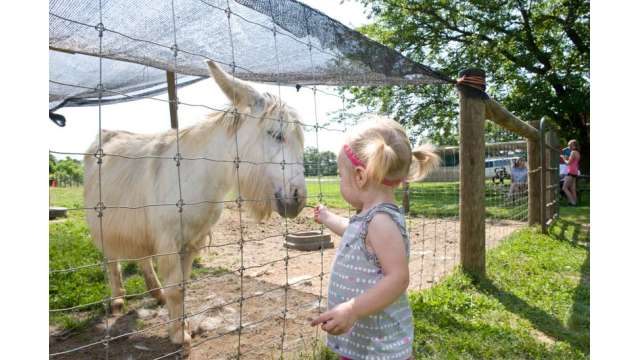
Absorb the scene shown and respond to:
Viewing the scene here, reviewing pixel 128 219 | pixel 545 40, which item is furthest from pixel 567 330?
pixel 545 40

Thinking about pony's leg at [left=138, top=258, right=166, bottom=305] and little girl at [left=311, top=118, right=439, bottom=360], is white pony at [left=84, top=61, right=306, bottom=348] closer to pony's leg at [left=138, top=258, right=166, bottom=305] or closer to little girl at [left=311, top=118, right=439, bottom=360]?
pony's leg at [left=138, top=258, right=166, bottom=305]

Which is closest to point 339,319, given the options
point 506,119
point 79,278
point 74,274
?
point 79,278

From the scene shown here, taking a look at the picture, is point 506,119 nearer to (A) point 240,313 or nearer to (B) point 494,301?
(B) point 494,301

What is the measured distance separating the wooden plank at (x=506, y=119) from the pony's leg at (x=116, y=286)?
3.87 m

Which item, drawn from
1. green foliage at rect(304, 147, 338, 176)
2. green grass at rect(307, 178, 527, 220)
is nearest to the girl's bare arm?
green foliage at rect(304, 147, 338, 176)

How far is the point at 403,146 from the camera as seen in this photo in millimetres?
1663

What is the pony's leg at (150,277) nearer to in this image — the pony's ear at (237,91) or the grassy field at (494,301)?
the grassy field at (494,301)

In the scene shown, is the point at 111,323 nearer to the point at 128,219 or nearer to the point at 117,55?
the point at 128,219

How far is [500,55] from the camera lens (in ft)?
54.1

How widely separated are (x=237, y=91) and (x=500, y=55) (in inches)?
637

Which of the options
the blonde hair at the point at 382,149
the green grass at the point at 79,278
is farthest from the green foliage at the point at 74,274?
the blonde hair at the point at 382,149

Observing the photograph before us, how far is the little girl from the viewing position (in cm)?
154

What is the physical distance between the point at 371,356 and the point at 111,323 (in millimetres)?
2746

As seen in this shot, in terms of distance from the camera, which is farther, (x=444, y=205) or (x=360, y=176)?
(x=444, y=205)
